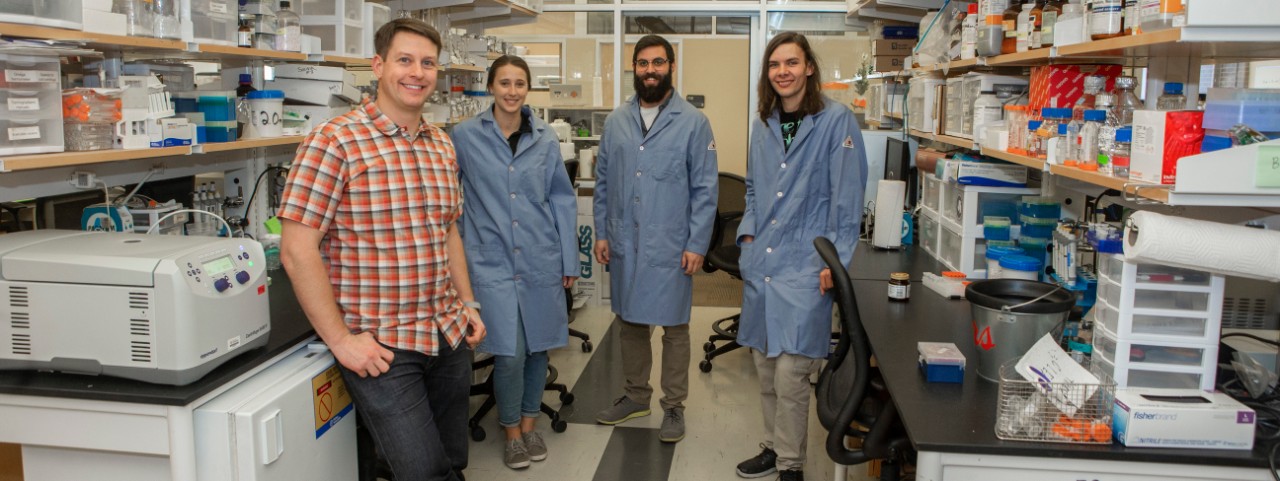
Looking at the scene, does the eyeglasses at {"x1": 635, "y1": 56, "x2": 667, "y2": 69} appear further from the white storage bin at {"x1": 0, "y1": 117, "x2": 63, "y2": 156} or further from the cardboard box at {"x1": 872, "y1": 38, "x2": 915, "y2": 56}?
the white storage bin at {"x1": 0, "y1": 117, "x2": 63, "y2": 156}

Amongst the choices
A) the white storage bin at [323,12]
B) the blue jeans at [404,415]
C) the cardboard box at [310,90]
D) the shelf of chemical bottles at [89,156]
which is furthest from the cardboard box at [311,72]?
the blue jeans at [404,415]

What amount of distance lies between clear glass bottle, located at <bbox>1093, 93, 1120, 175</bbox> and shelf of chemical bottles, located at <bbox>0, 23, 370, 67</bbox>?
2179 mm

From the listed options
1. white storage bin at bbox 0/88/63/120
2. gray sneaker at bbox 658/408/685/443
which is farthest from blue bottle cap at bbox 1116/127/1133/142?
white storage bin at bbox 0/88/63/120

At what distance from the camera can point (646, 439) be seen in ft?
11.8

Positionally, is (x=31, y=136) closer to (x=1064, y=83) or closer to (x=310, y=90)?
(x=310, y=90)

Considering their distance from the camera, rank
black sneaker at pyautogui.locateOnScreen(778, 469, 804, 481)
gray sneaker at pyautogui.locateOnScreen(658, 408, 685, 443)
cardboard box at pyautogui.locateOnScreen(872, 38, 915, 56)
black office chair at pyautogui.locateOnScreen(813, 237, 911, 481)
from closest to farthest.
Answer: black office chair at pyautogui.locateOnScreen(813, 237, 911, 481) < black sneaker at pyautogui.locateOnScreen(778, 469, 804, 481) < gray sneaker at pyautogui.locateOnScreen(658, 408, 685, 443) < cardboard box at pyautogui.locateOnScreen(872, 38, 915, 56)

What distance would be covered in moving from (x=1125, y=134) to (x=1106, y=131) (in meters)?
0.11

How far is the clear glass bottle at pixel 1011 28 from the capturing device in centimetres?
273

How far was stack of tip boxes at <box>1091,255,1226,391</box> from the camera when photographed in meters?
1.79

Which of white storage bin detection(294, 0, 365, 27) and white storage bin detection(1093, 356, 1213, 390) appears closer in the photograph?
white storage bin detection(1093, 356, 1213, 390)

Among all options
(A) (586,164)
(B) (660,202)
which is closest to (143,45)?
(B) (660,202)

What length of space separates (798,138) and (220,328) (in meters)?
1.72

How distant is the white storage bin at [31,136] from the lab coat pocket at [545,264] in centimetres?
142

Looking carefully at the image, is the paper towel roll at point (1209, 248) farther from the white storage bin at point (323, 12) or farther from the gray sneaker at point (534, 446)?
the white storage bin at point (323, 12)
